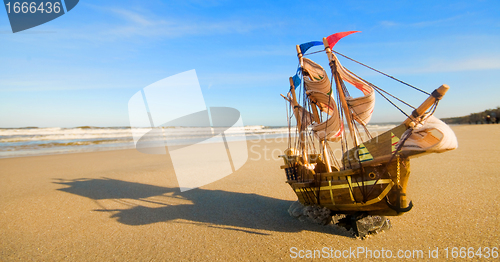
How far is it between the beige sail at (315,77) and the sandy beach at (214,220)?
3609 mm

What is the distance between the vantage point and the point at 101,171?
1342 centimetres

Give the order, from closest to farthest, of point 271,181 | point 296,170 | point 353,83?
point 296,170 → point 353,83 → point 271,181

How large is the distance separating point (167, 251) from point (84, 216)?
3616 mm

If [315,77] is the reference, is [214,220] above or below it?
below

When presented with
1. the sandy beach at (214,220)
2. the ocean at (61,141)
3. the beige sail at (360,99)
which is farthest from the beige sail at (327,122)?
the ocean at (61,141)

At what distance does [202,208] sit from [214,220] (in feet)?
3.62

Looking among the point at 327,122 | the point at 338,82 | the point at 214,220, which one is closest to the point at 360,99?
the point at 338,82

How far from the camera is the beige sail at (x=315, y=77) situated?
26.2ft

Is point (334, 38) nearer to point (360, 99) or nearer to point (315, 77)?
point (315, 77)

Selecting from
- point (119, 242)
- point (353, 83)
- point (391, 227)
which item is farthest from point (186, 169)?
point (391, 227)

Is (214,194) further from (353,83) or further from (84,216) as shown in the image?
(353,83)

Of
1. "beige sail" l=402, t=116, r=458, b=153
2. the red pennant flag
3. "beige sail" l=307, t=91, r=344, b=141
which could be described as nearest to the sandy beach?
"beige sail" l=402, t=116, r=458, b=153

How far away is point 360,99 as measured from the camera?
280 inches

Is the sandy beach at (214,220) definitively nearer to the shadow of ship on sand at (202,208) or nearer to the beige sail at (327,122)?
the shadow of ship on sand at (202,208)
